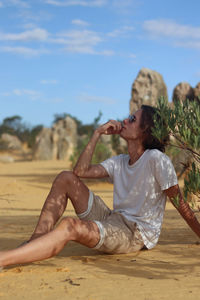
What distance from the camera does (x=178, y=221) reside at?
18.3 feet

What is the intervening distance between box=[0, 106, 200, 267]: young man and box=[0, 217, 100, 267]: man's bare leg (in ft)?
0.04

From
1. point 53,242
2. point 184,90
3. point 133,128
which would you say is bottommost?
point 53,242

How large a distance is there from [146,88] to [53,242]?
12.8m

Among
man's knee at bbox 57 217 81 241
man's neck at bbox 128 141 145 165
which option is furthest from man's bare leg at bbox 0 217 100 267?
man's neck at bbox 128 141 145 165

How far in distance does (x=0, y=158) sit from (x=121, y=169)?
2124 cm

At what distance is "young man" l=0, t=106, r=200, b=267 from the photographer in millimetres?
3375

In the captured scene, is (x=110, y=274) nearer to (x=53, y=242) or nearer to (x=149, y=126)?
(x=53, y=242)

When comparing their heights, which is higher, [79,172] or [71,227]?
[79,172]

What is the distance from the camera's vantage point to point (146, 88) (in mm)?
15336

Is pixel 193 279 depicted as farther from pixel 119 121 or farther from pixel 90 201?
pixel 119 121

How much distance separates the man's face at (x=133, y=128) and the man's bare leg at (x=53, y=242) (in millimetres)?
835

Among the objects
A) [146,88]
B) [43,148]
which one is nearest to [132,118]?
[146,88]

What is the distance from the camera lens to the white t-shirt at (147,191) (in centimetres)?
340

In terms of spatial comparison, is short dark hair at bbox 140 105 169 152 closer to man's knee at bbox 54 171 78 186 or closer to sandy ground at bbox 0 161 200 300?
man's knee at bbox 54 171 78 186
